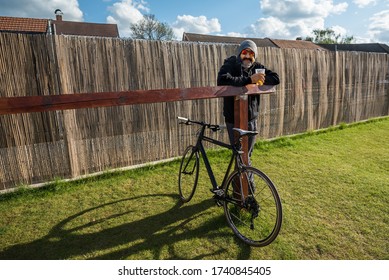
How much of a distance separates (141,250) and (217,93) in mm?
1949

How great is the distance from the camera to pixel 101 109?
4641 mm

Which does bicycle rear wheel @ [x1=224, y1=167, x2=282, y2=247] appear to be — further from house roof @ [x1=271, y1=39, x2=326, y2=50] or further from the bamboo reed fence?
house roof @ [x1=271, y1=39, x2=326, y2=50]

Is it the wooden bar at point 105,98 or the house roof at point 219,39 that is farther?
the house roof at point 219,39

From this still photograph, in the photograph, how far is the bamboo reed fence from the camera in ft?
13.4

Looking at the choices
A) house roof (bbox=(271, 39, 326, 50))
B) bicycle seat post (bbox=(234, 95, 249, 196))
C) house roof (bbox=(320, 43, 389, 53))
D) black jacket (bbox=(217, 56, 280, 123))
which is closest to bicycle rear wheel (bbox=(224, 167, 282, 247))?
bicycle seat post (bbox=(234, 95, 249, 196))

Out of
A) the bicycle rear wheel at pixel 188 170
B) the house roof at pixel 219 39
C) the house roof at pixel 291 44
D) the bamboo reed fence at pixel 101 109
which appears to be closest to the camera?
the bicycle rear wheel at pixel 188 170

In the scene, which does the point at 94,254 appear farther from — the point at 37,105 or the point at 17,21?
the point at 17,21

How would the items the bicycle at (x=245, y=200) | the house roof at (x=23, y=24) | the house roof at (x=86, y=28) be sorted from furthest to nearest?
the house roof at (x=86, y=28)
the house roof at (x=23, y=24)
the bicycle at (x=245, y=200)

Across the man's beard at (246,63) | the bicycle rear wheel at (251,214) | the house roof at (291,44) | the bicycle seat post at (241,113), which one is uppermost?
the house roof at (291,44)

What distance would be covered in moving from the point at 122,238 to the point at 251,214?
1525 millimetres

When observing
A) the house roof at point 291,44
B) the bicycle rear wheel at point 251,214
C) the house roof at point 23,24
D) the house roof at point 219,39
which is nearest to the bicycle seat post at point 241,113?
the bicycle rear wheel at point 251,214

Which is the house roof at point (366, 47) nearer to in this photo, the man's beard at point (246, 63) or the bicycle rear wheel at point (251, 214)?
the man's beard at point (246, 63)

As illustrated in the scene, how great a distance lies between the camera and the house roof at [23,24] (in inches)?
800

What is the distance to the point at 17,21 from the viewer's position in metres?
21.3
